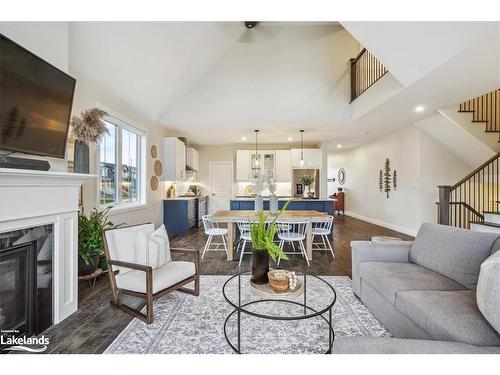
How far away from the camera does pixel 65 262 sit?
7.11 feet

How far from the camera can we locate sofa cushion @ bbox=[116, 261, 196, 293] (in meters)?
2.14

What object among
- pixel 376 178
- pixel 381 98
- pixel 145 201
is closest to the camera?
pixel 381 98

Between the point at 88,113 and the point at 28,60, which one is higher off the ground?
the point at 28,60

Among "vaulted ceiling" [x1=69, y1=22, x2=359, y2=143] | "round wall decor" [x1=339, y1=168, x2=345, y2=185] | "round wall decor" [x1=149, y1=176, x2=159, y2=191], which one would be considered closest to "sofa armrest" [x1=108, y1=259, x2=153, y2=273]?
"round wall decor" [x1=149, y1=176, x2=159, y2=191]

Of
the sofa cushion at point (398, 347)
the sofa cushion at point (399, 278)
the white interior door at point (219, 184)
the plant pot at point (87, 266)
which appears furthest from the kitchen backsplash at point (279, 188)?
the sofa cushion at point (398, 347)

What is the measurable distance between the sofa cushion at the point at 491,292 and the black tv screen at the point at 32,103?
322 cm

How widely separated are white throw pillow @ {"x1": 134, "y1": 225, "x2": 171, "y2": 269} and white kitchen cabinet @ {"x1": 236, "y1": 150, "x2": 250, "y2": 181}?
17.3 ft

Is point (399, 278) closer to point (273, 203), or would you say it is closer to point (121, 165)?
point (273, 203)

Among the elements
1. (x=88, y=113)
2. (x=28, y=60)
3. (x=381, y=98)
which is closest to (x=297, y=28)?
(x=381, y=98)

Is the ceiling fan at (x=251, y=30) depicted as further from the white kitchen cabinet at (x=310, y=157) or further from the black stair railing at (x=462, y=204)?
the black stair railing at (x=462, y=204)

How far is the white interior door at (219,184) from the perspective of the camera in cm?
838

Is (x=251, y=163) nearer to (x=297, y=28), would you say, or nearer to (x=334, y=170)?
(x=297, y=28)
